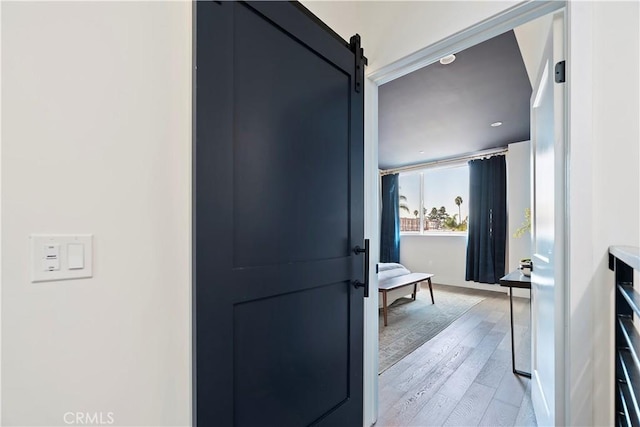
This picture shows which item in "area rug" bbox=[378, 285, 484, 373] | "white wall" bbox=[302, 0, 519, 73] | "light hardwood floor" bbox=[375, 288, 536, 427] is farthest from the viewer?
"area rug" bbox=[378, 285, 484, 373]

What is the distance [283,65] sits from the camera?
124 centimetres

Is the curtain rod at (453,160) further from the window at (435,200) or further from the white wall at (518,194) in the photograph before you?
the white wall at (518,194)

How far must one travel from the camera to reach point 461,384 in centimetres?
227

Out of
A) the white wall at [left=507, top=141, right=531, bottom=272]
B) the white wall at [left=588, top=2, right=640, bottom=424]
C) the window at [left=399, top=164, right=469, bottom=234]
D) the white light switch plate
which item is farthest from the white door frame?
the window at [left=399, top=164, right=469, bottom=234]

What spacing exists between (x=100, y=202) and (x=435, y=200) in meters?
6.46

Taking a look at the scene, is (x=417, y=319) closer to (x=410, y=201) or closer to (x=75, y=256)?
(x=410, y=201)

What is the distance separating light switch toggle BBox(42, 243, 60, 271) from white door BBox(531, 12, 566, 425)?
168 centimetres

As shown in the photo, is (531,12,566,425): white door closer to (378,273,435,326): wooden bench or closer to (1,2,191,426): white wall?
(1,2,191,426): white wall

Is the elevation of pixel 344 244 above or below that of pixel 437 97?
below

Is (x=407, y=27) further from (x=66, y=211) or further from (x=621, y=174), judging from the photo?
(x=66, y=211)

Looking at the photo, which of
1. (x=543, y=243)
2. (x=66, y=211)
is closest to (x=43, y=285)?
(x=66, y=211)

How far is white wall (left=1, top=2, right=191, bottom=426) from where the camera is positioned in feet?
2.45

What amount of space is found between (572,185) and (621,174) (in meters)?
0.13

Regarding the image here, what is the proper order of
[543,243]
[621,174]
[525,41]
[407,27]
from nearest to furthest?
1. [621,174]
2. [543,243]
3. [407,27]
4. [525,41]
